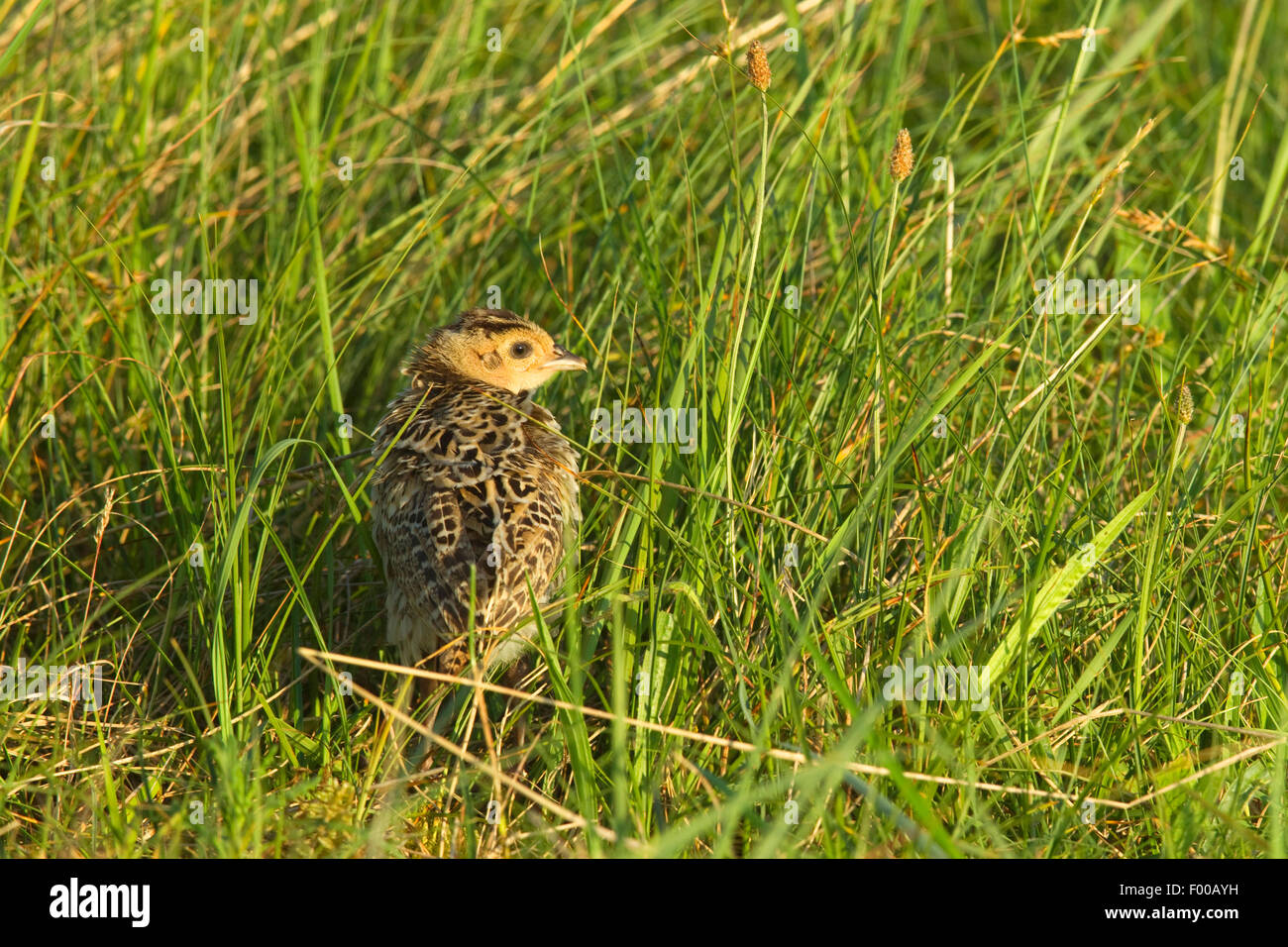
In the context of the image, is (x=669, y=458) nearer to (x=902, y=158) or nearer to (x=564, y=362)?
(x=564, y=362)

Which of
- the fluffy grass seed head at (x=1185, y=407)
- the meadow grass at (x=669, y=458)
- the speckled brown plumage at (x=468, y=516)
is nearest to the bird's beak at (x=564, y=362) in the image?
the meadow grass at (x=669, y=458)

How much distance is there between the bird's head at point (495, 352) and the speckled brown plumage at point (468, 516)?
0.20 meters

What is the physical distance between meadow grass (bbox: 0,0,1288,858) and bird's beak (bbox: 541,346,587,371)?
128mm

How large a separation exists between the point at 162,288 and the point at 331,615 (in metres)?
2.27

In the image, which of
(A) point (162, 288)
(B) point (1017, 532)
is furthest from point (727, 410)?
(A) point (162, 288)

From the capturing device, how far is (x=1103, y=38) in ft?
27.2

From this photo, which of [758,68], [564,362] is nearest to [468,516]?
[564,362]

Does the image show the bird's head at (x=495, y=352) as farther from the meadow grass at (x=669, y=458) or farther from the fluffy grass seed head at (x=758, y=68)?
the fluffy grass seed head at (x=758, y=68)

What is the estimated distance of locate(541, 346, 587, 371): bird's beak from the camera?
5.42 meters

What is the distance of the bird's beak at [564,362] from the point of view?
5422mm

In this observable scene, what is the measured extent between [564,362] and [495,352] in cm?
31

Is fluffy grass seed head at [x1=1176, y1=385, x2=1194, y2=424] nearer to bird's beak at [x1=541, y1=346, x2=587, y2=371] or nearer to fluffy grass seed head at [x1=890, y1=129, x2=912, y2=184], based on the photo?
fluffy grass seed head at [x1=890, y1=129, x2=912, y2=184]

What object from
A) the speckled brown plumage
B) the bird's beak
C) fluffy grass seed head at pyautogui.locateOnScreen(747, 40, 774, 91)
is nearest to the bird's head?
the bird's beak
